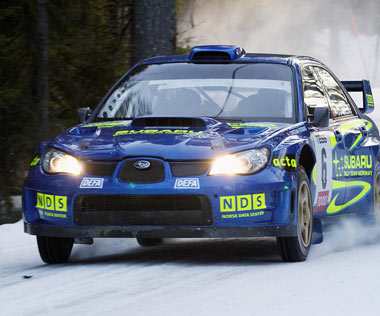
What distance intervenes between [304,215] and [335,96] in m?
2.17

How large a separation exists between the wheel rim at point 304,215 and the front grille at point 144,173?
3.37ft

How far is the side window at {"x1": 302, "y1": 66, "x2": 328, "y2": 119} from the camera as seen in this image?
27.1 feet

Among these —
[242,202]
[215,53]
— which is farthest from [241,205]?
[215,53]

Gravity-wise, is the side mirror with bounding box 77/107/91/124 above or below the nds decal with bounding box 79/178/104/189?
above

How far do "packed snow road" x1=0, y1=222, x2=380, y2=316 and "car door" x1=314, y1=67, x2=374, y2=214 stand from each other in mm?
377

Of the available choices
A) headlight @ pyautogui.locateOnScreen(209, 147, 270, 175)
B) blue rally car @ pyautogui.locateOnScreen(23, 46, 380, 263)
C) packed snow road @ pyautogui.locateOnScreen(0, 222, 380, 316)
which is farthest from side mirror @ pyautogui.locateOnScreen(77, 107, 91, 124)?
headlight @ pyautogui.locateOnScreen(209, 147, 270, 175)

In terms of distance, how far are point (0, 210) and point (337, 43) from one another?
210 ft

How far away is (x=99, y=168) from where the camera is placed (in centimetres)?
697

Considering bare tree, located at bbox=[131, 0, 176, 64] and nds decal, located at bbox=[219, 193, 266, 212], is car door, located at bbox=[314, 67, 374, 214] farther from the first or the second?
bare tree, located at bbox=[131, 0, 176, 64]

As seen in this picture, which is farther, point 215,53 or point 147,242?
point 147,242

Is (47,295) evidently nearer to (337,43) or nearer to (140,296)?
(140,296)

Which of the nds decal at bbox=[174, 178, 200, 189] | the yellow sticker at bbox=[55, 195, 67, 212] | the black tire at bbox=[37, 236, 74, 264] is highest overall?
the nds decal at bbox=[174, 178, 200, 189]

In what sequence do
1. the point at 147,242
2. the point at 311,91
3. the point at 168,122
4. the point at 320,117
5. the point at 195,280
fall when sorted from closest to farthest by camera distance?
the point at 195,280
the point at 168,122
the point at 320,117
the point at 311,91
the point at 147,242

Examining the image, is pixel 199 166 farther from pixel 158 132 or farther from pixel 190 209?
pixel 158 132
